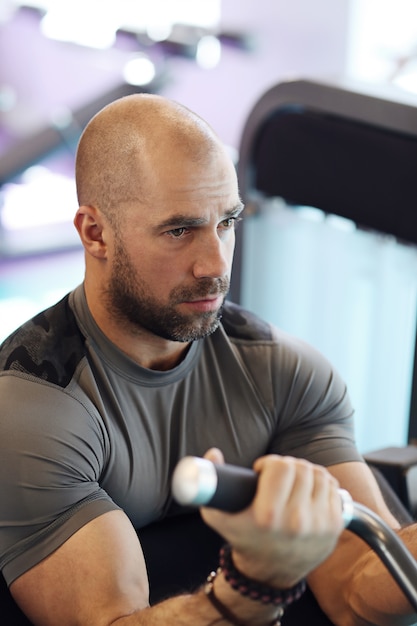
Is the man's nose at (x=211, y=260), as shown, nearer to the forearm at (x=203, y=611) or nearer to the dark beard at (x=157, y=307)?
the dark beard at (x=157, y=307)

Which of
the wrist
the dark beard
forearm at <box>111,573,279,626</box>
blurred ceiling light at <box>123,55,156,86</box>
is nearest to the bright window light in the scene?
blurred ceiling light at <box>123,55,156,86</box>

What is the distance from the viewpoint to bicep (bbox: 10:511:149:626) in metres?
1.09

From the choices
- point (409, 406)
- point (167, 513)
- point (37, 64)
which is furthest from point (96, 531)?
point (37, 64)

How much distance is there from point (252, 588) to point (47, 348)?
50cm

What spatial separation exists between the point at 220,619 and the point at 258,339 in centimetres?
54

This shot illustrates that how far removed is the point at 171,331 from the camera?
49.4 inches

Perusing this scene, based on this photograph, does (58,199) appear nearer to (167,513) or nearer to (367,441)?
(367,441)

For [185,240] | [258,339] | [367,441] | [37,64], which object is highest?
[37,64]

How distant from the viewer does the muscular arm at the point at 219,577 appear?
799 mm

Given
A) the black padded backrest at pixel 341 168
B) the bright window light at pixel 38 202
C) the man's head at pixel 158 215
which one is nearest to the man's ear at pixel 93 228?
the man's head at pixel 158 215

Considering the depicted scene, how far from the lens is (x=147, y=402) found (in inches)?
51.2

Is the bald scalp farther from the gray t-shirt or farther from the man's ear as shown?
the gray t-shirt

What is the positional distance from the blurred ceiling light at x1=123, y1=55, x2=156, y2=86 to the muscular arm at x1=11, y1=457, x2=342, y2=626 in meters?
2.91

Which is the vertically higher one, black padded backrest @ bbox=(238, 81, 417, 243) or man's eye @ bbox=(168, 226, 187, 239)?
black padded backrest @ bbox=(238, 81, 417, 243)
